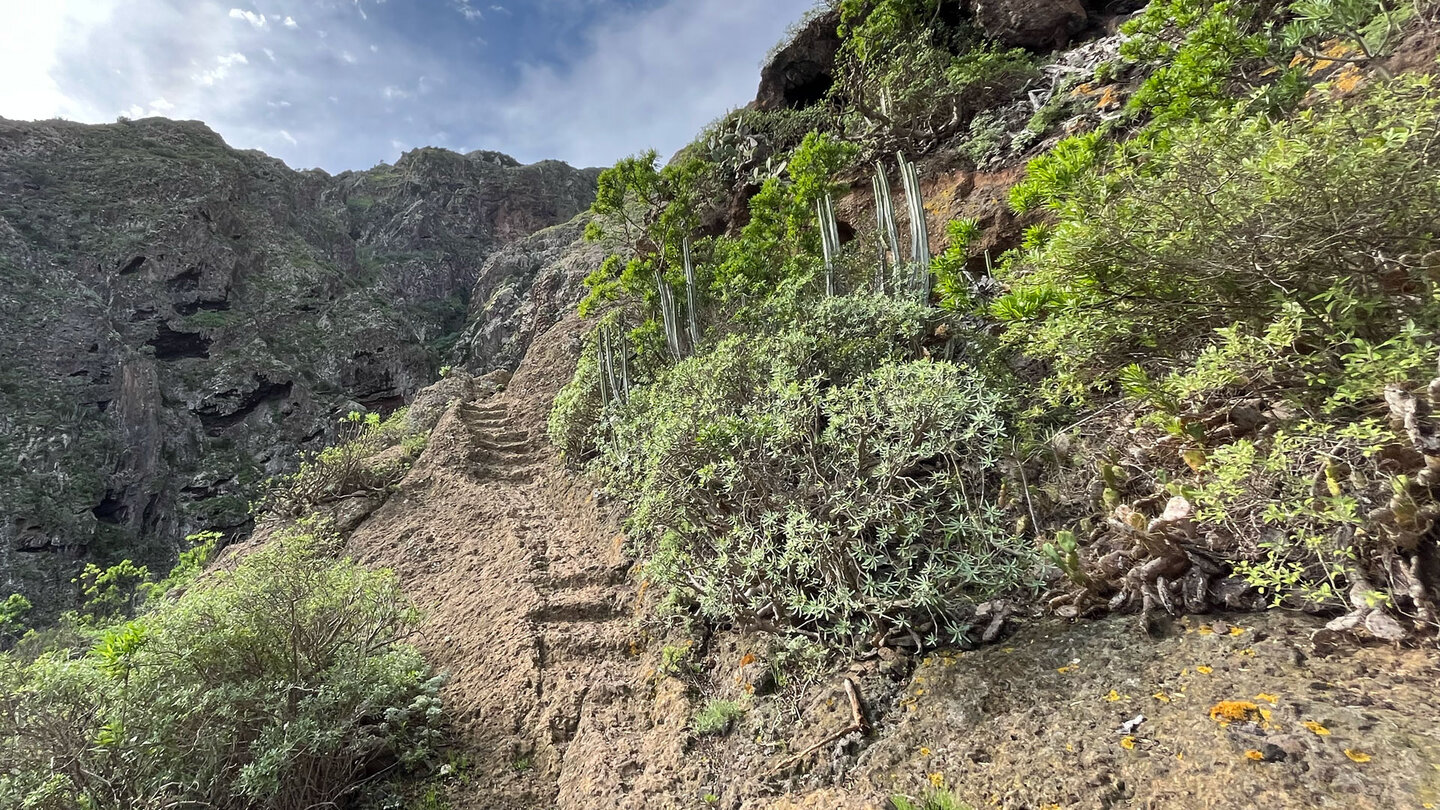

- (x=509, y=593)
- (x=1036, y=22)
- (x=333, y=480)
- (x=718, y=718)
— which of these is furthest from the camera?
(x=333, y=480)

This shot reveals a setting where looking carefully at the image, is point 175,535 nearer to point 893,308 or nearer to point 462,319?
point 462,319

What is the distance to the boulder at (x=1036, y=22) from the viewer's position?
30.2 ft

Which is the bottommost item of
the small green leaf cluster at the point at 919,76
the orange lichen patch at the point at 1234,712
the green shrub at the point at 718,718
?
the green shrub at the point at 718,718

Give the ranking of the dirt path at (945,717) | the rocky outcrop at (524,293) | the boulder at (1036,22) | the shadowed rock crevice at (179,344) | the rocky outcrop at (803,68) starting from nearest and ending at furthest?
the dirt path at (945,717) < the boulder at (1036,22) < the rocky outcrop at (803,68) < the rocky outcrop at (524,293) < the shadowed rock crevice at (179,344)

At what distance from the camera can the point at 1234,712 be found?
204cm

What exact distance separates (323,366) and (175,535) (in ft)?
33.3

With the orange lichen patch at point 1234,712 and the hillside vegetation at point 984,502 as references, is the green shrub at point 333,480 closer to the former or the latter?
the hillside vegetation at point 984,502

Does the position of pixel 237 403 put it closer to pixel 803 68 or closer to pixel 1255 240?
pixel 803 68

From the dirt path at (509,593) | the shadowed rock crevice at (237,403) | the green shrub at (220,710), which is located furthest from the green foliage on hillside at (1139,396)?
the shadowed rock crevice at (237,403)

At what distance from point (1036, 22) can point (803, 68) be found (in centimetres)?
492

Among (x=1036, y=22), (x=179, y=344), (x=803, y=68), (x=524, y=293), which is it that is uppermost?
(x=179, y=344)

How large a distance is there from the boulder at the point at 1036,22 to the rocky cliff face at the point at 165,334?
3054 centimetres

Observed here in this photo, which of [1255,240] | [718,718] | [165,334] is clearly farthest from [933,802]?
[165,334]

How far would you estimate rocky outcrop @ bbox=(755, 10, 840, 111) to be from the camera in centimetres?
1215
